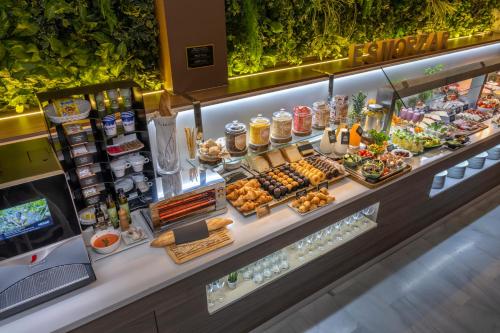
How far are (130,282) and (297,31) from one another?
279 centimetres

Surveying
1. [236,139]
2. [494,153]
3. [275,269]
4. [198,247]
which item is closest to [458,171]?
[494,153]

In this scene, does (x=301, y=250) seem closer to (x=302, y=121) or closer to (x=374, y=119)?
(x=302, y=121)

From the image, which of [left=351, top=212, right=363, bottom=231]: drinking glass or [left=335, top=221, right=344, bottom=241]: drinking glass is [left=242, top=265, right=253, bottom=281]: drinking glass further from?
[left=351, top=212, right=363, bottom=231]: drinking glass

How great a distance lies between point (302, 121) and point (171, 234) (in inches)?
56.2

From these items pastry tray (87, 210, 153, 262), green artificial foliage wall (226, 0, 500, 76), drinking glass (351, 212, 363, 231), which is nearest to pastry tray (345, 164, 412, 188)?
drinking glass (351, 212, 363, 231)

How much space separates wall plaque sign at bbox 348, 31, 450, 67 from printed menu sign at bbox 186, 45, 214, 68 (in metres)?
1.56

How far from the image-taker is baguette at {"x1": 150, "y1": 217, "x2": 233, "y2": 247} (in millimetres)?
2191

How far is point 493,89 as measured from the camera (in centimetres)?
452

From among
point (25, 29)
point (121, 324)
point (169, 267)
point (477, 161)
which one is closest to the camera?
point (121, 324)

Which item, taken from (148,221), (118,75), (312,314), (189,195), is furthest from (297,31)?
(312,314)

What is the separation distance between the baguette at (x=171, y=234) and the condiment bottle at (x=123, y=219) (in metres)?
0.22

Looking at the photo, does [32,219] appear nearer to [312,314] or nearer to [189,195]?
[189,195]

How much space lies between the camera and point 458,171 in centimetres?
385

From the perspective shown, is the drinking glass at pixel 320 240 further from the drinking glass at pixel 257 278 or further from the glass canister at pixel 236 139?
the glass canister at pixel 236 139
